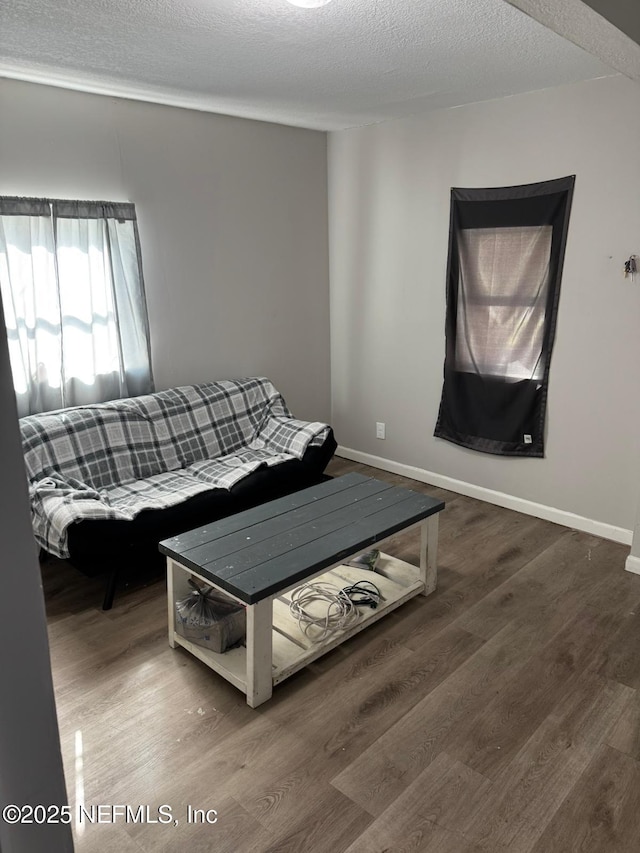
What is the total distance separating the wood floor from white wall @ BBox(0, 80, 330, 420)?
5.93 feet

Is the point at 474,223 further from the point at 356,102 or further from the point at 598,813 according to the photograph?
the point at 598,813

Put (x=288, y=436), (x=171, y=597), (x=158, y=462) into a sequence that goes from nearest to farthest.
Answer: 1. (x=171, y=597)
2. (x=158, y=462)
3. (x=288, y=436)

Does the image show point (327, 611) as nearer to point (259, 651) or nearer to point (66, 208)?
point (259, 651)

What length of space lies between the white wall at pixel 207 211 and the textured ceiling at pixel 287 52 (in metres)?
0.18

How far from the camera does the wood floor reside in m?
1.78

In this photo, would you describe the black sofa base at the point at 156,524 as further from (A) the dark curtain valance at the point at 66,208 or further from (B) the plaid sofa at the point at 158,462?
(A) the dark curtain valance at the point at 66,208

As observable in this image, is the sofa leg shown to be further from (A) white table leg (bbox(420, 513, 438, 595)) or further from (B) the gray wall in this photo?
(B) the gray wall

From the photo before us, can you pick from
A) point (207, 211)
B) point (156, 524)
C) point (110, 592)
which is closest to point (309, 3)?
point (207, 211)

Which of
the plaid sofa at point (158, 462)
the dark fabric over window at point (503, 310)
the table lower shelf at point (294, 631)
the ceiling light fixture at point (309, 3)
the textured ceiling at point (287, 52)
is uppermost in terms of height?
the textured ceiling at point (287, 52)

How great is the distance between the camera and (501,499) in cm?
400

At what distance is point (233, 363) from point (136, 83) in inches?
68.4

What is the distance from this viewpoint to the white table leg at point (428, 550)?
2.92 metres

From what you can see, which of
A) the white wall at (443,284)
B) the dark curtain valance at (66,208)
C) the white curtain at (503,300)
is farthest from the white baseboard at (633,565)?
the dark curtain valance at (66,208)

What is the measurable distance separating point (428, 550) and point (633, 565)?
111 cm
